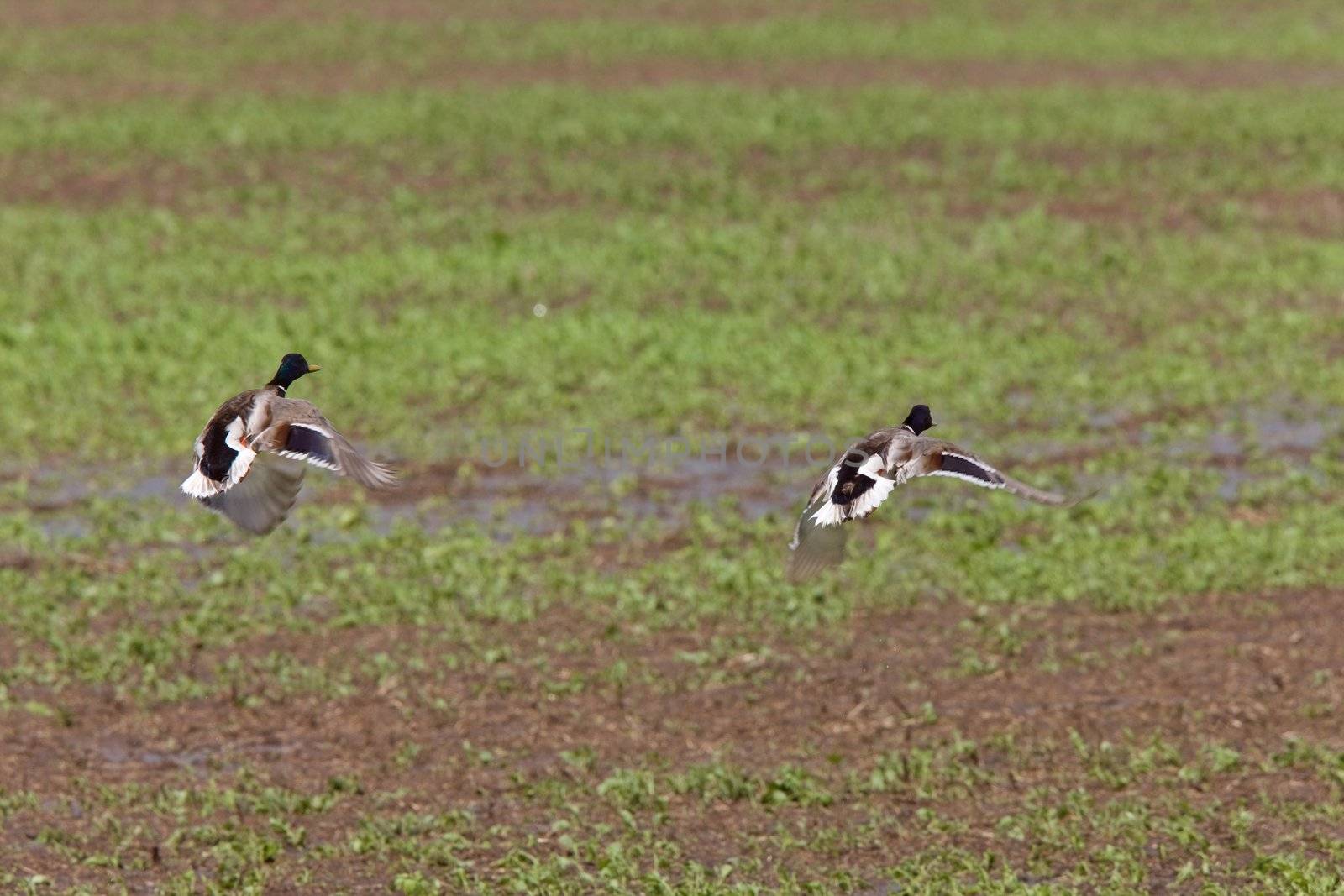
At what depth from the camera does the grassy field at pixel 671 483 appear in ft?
30.6

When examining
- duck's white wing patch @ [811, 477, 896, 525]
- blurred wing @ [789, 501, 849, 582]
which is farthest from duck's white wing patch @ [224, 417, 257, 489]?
blurred wing @ [789, 501, 849, 582]

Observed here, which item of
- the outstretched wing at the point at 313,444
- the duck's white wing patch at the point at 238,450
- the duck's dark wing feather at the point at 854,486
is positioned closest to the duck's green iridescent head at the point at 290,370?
the outstretched wing at the point at 313,444

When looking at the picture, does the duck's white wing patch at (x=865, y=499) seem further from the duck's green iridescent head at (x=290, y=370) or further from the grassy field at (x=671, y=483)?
the duck's green iridescent head at (x=290, y=370)

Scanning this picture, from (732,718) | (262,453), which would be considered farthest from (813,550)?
(262,453)

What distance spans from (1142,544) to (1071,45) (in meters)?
16.1

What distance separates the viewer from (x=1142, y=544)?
40.4ft

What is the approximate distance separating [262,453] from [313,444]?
54cm

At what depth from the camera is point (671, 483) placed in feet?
44.7

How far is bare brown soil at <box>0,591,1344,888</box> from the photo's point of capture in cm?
939

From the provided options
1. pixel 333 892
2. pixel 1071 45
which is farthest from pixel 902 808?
pixel 1071 45

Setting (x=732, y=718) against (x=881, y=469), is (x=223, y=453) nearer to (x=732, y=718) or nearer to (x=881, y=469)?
(x=881, y=469)

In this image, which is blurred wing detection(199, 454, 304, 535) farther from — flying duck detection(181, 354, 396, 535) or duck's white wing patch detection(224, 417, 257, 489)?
duck's white wing patch detection(224, 417, 257, 489)

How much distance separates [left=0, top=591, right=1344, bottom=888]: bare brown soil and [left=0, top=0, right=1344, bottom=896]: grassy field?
0.10 feet

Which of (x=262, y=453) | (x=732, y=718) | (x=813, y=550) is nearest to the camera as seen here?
(x=262, y=453)
